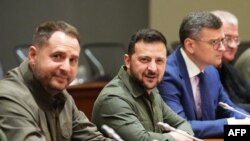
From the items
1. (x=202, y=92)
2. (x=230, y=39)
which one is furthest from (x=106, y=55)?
(x=202, y=92)

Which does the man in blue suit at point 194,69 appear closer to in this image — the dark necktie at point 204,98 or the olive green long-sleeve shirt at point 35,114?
the dark necktie at point 204,98

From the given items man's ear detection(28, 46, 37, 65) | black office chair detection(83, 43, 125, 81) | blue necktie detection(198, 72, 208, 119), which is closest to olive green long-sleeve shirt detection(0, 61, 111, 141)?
man's ear detection(28, 46, 37, 65)

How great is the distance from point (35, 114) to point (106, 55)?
191 inches

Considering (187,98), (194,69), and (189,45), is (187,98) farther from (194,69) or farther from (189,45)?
(189,45)

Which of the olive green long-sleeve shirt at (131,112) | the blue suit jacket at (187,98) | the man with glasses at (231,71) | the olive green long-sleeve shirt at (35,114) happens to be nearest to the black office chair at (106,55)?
the man with glasses at (231,71)

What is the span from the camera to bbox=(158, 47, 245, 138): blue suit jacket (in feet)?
10.9

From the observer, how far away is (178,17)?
7.14 meters

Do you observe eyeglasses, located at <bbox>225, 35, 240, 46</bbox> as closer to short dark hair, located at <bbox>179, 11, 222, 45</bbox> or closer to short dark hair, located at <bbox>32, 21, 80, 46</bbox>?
short dark hair, located at <bbox>179, 11, 222, 45</bbox>

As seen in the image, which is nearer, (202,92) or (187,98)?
(187,98)

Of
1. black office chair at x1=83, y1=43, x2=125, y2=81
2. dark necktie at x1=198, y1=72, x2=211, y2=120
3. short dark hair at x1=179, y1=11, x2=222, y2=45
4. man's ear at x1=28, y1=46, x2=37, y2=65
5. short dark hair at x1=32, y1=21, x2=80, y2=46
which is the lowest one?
black office chair at x1=83, y1=43, x2=125, y2=81

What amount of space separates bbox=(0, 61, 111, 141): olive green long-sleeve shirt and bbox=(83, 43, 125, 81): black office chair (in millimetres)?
4025

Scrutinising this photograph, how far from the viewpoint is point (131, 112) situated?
2.95 metres

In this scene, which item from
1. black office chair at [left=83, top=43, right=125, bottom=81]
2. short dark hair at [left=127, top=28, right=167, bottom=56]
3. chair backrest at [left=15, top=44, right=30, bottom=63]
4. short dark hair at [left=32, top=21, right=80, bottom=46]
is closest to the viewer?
short dark hair at [left=32, top=21, right=80, bottom=46]

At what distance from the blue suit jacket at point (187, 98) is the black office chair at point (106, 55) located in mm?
3256
